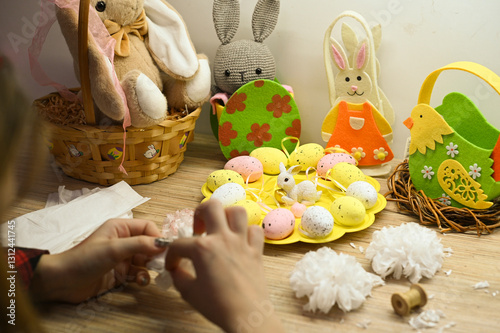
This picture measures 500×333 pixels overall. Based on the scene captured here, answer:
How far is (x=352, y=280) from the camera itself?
68 cm

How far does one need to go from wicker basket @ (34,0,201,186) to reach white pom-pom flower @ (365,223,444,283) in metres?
0.56

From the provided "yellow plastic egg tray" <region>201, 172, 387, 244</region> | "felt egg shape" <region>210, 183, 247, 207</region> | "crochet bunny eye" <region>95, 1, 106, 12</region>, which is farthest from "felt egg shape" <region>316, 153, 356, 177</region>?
"crochet bunny eye" <region>95, 1, 106, 12</region>

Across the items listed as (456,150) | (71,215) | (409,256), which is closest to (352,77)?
(456,150)

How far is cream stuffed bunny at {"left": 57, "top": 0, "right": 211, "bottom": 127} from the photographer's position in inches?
36.7

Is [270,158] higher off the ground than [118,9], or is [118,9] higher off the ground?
[118,9]

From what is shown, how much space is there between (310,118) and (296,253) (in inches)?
22.2

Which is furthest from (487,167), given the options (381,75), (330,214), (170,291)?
(170,291)

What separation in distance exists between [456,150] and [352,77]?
0.35m

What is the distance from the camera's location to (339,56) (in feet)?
3.69

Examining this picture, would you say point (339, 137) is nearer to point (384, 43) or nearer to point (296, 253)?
point (384, 43)

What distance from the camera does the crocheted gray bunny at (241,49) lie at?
1.15 meters

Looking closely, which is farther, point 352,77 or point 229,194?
point 352,77

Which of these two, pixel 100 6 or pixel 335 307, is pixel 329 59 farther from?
pixel 335 307

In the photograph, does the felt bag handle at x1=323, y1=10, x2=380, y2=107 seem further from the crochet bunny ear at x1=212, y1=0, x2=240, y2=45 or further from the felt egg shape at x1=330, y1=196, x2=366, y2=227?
the felt egg shape at x1=330, y1=196, x2=366, y2=227
